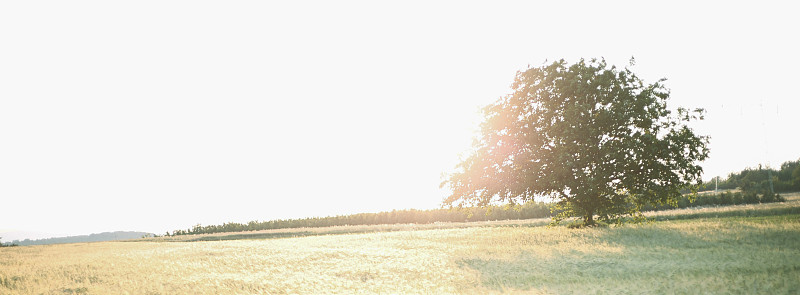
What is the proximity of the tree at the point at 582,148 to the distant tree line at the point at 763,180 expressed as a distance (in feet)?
169

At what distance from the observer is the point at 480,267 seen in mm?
16719

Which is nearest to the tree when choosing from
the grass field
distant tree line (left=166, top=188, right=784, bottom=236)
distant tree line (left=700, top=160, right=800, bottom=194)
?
the grass field

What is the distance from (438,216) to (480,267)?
44149 mm

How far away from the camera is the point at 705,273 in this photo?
14336 mm

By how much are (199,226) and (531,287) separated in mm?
64839

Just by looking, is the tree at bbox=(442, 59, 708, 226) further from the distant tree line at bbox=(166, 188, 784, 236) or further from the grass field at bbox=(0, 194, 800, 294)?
the distant tree line at bbox=(166, 188, 784, 236)

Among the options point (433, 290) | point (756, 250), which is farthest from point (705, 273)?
point (433, 290)

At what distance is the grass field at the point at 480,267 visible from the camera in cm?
1351

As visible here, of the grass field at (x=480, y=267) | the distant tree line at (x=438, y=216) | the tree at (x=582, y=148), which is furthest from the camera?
the distant tree line at (x=438, y=216)

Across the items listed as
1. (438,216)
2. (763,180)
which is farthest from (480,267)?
(763,180)

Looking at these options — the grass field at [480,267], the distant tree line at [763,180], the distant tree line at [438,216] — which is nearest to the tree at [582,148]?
the grass field at [480,267]

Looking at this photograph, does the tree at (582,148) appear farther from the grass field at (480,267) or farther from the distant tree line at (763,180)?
the distant tree line at (763,180)

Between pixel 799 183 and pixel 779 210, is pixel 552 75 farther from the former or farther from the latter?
pixel 799 183

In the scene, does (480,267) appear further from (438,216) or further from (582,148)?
(438,216)
